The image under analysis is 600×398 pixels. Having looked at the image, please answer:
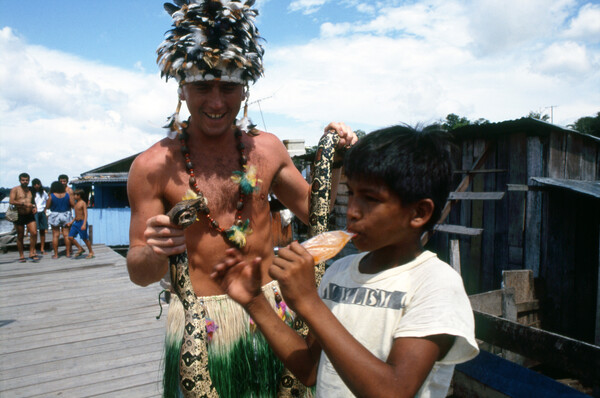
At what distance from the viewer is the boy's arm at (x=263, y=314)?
118cm

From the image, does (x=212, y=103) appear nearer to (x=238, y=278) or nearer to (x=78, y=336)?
(x=238, y=278)

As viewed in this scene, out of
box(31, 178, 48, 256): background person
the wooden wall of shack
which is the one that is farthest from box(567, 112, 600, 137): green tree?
box(31, 178, 48, 256): background person

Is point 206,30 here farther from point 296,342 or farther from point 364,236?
point 296,342

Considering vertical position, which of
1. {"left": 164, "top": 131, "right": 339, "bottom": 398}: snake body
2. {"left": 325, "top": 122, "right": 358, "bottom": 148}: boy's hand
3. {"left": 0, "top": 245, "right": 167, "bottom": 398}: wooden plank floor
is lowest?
{"left": 0, "top": 245, "right": 167, "bottom": 398}: wooden plank floor

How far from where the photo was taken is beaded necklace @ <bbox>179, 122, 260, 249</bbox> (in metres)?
1.93

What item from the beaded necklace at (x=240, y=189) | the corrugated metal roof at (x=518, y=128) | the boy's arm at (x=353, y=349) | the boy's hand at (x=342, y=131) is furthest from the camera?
the corrugated metal roof at (x=518, y=128)

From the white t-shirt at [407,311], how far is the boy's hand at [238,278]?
257 millimetres

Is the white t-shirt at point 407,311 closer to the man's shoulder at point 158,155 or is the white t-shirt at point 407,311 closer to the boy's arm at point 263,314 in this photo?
the boy's arm at point 263,314

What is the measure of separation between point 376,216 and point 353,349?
364 mm

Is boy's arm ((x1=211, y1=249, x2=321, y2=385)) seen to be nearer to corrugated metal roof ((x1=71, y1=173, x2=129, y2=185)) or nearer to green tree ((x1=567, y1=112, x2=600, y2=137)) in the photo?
corrugated metal roof ((x1=71, y1=173, x2=129, y2=185))

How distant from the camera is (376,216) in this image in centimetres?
116

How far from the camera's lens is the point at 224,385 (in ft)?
6.12

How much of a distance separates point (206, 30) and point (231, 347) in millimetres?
1448

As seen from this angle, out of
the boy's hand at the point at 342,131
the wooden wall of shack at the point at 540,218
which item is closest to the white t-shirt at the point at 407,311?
the boy's hand at the point at 342,131
